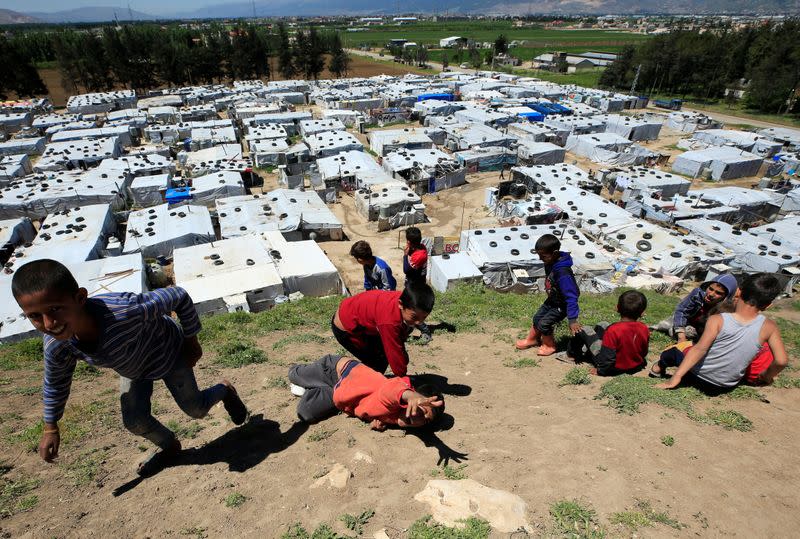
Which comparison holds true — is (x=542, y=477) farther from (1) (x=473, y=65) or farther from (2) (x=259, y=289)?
(1) (x=473, y=65)

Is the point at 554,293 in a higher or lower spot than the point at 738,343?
lower

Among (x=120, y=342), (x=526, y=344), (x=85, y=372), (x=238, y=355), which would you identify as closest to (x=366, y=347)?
(x=120, y=342)

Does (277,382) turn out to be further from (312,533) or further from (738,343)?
(738,343)

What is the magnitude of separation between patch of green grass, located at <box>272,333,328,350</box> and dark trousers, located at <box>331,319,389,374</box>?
3637mm

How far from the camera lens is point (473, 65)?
104 m

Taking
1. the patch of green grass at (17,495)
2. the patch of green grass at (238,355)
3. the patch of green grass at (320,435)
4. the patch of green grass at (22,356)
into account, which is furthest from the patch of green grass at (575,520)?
the patch of green grass at (22,356)

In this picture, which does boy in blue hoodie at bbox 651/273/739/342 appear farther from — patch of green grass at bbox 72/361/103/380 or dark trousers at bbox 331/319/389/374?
patch of green grass at bbox 72/361/103/380

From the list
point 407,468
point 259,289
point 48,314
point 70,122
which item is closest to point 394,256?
point 259,289

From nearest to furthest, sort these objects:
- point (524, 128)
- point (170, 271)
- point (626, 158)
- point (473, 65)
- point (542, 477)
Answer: point (542, 477) < point (170, 271) < point (626, 158) < point (524, 128) < point (473, 65)

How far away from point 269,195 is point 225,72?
7736cm

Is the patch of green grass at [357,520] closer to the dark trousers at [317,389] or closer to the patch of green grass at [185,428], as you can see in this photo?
the dark trousers at [317,389]

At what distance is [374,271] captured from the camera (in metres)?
9.33

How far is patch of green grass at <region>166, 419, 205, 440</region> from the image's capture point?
5.98m

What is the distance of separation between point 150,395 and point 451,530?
13.0 ft
